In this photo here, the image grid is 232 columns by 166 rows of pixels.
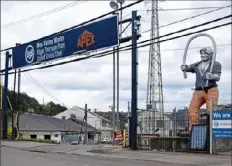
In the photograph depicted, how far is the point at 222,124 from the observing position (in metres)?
17.9

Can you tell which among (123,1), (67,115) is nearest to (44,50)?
(123,1)

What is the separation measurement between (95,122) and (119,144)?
60.9 metres

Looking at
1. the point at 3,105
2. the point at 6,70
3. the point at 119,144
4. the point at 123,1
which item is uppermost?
the point at 123,1

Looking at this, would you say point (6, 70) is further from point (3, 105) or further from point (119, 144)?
point (119, 144)

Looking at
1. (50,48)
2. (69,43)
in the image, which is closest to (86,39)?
(69,43)

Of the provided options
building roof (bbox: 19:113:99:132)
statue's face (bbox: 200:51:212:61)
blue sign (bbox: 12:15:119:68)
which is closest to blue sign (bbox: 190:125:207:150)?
statue's face (bbox: 200:51:212:61)

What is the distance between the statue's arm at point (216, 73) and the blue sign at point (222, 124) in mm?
3440

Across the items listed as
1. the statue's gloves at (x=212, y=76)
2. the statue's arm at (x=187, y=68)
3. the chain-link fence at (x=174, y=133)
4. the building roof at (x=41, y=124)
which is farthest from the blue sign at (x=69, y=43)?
the building roof at (x=41, y=124)

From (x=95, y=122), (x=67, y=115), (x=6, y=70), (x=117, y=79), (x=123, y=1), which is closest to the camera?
(x=123, y=1)

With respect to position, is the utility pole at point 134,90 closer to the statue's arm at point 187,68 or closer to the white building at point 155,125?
the white building at point 155,125

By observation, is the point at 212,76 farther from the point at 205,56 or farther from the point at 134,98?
the point at 134,98

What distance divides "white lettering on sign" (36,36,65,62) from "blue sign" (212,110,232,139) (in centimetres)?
1179

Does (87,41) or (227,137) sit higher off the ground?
(87,41)

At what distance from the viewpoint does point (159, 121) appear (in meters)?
24.0
